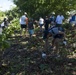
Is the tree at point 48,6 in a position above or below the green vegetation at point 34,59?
above

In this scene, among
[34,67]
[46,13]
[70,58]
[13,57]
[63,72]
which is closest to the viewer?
[63,72]

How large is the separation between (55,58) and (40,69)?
3.67 feet

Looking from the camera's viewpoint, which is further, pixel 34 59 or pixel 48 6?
pixel 48 6

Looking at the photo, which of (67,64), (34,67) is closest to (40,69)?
(34,67)

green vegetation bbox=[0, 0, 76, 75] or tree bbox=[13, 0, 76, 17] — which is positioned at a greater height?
tree bbox=[13, 0, 76, 17]

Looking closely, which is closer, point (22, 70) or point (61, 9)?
point (22, 70)

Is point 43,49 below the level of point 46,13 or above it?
below

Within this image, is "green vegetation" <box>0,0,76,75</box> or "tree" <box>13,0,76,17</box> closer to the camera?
"green vegetation" <box>0,0,76,75</box>

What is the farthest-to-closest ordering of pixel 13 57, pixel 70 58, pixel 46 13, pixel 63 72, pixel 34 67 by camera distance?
pixel 46 13, pixel 13 57, pixel 70 58, pixel 34 67, pixel 63 72

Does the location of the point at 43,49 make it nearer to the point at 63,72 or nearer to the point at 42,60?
the point at 42,60

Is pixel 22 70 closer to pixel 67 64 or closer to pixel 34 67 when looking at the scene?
pixel 34 67

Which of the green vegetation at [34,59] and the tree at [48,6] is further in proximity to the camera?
the tree at [48,6]

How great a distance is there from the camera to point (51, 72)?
389 inches

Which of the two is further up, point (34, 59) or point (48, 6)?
point (48, 6)
